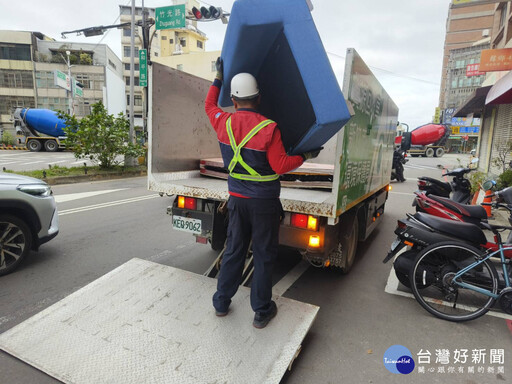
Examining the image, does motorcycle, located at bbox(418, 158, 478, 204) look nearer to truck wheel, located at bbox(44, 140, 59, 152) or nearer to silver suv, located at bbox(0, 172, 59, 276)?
silver suv, located at bbox(0, 172, 59, 276)

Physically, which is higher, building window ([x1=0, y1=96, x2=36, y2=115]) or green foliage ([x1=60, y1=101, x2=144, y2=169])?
building window ([x1=0, y1=96, x2=36, y2=115])

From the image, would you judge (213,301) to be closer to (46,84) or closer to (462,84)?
(46,84)

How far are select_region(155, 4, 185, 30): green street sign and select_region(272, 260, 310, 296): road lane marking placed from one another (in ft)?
33.6

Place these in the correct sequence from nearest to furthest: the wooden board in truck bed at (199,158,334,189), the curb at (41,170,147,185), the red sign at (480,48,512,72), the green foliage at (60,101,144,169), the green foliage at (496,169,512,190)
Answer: the wooden board in truck bed at (199,158,334,189), the green foliage at (496,169,512,190), the red sign at (480,48,512,72), the curb at (41,170,147,185), the green foliage at (60,101,144,169)

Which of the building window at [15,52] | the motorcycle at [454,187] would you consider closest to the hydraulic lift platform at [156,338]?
the motorcycle at [454,187]

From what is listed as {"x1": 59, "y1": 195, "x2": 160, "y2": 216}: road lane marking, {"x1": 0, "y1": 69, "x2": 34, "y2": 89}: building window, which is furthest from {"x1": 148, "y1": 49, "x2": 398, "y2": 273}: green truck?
{"x1": 0, "y1": 69, "x2": 34, "y2": 89}: building window

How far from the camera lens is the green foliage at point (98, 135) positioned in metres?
11.6

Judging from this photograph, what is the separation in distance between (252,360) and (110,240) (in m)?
3.72

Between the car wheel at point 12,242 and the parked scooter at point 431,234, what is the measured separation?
4144 millimetres

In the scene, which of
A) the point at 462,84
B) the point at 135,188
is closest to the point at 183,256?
the point at 135,188

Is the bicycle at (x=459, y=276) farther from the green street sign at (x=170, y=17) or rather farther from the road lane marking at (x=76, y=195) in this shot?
the green street sign at (x=170, y=17)

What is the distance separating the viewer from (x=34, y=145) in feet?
80.2

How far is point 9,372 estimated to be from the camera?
2234mm

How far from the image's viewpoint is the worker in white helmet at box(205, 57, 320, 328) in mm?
2408
